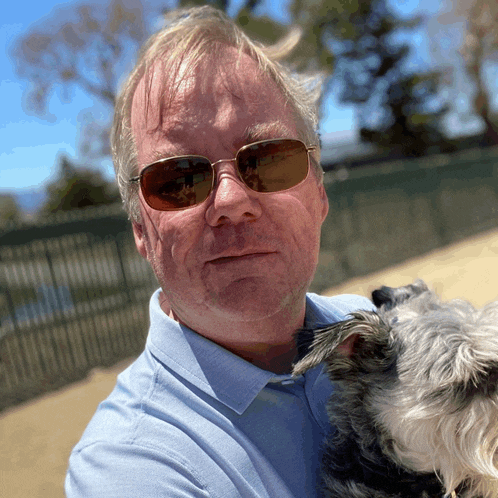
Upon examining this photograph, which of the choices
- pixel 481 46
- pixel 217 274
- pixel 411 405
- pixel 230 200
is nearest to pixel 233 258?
pixel 217 274

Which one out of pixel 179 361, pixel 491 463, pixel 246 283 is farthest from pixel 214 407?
pixel 491 463

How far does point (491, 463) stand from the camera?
1866 mm

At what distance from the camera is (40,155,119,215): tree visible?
25156mm

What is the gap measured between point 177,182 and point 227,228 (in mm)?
256

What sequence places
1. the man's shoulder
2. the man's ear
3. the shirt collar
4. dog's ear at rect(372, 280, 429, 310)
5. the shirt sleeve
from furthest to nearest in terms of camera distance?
1. dog's ear at rect(372, 280, 429, 310)
2. the man's shoulder
3. the man's ear
4. the shirt collar
5. the shirt sleeve

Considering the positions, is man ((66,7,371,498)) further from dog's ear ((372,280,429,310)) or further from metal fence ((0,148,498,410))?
metal fence ((0,148,498,410))

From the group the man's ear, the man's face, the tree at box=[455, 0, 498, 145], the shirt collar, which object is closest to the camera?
the shirt collar

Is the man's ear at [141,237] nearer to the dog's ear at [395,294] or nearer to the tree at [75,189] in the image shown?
the dog's ear at [395,294]

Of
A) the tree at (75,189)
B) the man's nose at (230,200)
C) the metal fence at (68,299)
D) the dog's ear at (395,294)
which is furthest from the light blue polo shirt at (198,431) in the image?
the tree at (75,189)

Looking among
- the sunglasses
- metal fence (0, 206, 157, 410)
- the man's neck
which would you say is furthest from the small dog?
metal fence (0, 206, 157, 410)

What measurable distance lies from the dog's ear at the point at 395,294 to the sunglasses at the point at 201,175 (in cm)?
94

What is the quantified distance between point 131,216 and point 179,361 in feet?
2.41

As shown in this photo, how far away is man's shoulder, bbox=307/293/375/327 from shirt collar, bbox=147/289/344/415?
0.48 metres

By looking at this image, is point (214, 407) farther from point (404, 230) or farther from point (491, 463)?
point (404, 230)
